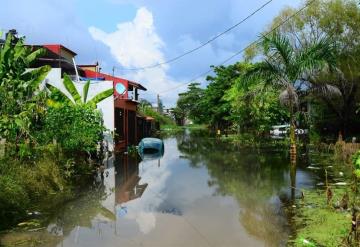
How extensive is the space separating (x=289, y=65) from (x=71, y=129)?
373 inches

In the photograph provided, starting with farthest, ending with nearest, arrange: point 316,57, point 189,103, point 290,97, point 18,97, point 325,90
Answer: point 189,103, point 325,90, point 290,97, point 316,57, point 18,97

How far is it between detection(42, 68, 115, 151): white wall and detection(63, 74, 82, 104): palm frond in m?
1.69

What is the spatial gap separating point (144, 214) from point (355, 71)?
21.6 meters

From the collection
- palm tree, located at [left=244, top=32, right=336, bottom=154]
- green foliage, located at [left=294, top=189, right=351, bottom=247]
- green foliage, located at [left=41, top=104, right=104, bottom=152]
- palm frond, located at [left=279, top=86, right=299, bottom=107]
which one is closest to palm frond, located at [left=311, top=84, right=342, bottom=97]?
palm tree, located at [left=244, top=32, right=336, bottom=154]

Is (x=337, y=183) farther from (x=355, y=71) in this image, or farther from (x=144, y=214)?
(x=355, y=71)

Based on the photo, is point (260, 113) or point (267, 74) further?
point (260, 113)

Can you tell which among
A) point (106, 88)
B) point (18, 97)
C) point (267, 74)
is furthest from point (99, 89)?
point (267, 74)

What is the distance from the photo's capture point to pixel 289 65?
65.7ft

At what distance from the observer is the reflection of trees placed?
9471mm

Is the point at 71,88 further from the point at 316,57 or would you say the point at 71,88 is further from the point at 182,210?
the point at 182,210

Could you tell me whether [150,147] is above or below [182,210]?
above

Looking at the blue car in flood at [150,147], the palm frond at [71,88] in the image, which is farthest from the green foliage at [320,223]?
the blue car in flood at [150,147]

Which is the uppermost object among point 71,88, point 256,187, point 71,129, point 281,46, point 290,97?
point 281,46

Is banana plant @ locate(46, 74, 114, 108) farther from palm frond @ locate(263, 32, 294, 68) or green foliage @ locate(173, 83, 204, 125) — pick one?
green foliage @ locate(173, 83, 204, 125)
